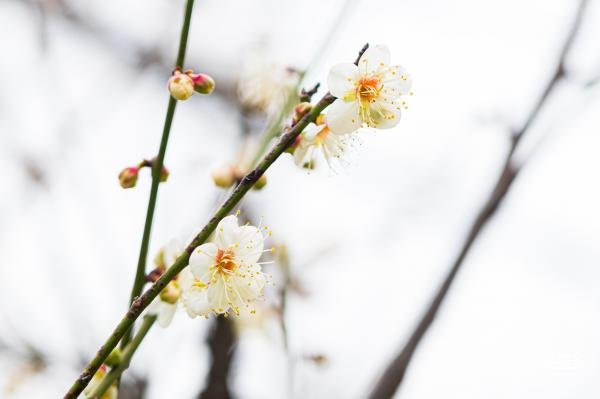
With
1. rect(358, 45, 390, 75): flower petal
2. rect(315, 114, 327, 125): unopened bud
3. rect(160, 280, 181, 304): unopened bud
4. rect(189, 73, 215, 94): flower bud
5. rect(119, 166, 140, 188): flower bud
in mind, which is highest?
rect(358, 45, 390, 75): flower petal

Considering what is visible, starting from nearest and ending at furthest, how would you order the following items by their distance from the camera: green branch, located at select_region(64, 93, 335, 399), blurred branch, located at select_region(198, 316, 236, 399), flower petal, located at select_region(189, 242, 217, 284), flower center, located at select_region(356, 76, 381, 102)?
green branch, located at select_region(64, 93, 335, 399) < flower petal, located at select_region(189, 242, 217, 284) < flower center, located at select_region(356, 76, 381, 102) < blurred branch, located at select_region(198, 316, 236, 399)

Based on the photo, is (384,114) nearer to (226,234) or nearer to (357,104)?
(357,104)

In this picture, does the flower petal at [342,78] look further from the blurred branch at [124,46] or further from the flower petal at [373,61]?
the blurred branch at [124,46]

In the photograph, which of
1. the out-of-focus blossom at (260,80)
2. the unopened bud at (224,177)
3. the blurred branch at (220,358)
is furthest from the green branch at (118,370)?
the blurred branch at (220,358)

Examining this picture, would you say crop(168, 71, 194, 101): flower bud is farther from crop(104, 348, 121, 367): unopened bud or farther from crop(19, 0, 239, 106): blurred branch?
crop(19, 0, 239, 106): blurred branch

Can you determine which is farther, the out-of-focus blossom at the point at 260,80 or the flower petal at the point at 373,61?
the out-of-focus blossom at the point at 260,80

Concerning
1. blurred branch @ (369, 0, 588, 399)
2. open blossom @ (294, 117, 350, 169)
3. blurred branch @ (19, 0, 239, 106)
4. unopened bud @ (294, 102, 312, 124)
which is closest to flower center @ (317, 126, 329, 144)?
open blossom @ (294, 117, 350, 169)
